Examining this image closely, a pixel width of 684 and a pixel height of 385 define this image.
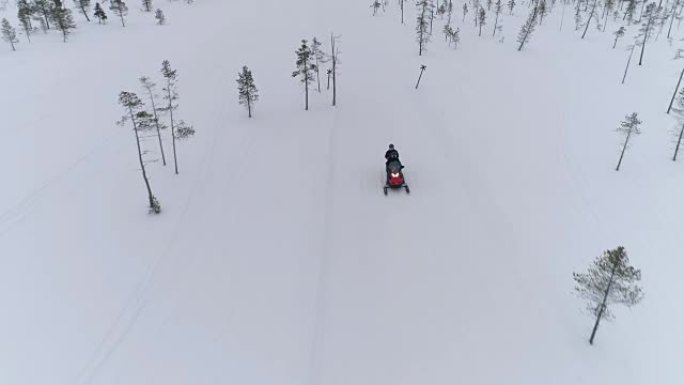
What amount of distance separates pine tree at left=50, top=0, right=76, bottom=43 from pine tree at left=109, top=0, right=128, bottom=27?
327 inches

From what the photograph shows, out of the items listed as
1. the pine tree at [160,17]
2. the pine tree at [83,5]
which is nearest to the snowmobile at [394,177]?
the pine tree at [160,17]

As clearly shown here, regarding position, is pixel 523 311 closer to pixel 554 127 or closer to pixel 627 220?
pixel 627 220

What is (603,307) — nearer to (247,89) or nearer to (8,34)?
(247,89)

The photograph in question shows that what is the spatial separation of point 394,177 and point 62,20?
65353 mm

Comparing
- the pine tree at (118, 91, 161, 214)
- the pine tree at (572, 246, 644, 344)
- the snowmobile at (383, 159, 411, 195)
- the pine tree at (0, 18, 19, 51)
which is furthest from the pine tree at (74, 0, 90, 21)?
the pine tree at (572, 246, 644, 344)

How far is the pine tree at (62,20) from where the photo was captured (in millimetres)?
74125

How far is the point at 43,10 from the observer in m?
77.4

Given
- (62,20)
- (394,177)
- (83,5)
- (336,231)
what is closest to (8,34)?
(62,20)

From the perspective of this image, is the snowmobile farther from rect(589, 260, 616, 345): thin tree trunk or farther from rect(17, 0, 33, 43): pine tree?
rect(17, 0, 33, 43): pine tree

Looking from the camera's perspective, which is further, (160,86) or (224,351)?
(160,86)

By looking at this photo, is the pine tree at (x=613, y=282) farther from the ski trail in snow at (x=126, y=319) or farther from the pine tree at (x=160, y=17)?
the pine tree at (x=160, y=17)

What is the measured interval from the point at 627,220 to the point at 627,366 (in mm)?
15249

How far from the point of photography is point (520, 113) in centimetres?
5388

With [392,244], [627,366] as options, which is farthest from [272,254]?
[627,366]
